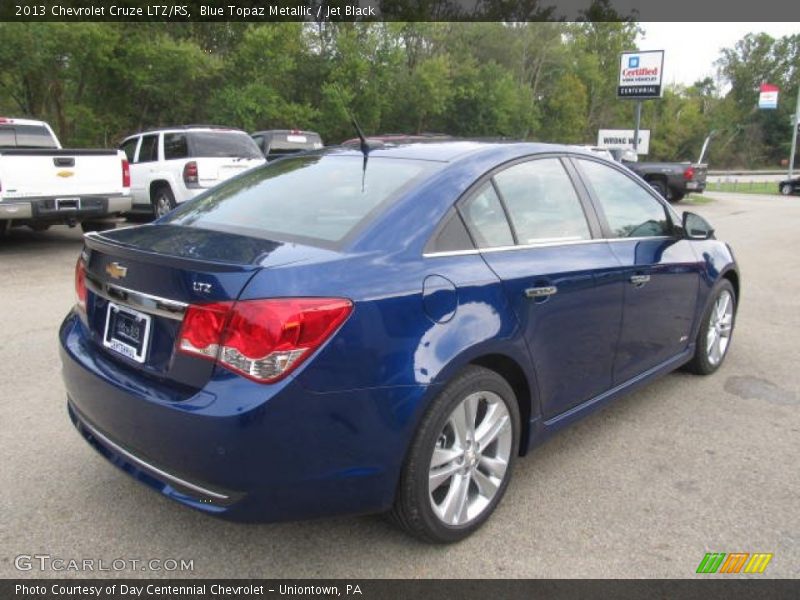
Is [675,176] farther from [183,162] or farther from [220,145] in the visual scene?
[183,162]

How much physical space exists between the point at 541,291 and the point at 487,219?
40cm

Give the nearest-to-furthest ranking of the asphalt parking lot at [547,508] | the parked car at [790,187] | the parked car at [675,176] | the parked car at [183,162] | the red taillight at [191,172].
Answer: the asphalt parking lot at [547,508]
the red taillight at [191,172]
the parked car at [183,162]
the parked car at [675,176]
the parked car at [790,187]

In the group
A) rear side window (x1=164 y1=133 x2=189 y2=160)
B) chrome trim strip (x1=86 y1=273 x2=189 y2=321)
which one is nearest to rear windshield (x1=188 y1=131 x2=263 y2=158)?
rear side window (x1=164 y1=133 x2=189 y2=160)

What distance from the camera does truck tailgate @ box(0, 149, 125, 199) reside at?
8094mm

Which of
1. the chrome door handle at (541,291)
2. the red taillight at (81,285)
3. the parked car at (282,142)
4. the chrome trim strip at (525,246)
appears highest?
the parked car at (282,142)

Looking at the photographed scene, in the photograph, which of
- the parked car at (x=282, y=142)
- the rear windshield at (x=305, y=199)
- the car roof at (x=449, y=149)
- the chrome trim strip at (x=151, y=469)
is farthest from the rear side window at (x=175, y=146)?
the chrome trim strip at (x=151, y=469)

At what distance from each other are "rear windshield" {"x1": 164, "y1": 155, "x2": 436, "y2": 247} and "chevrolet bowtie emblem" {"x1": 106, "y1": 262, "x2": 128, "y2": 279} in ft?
1.58

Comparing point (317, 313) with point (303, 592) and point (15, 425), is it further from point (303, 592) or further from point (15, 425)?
point (15, 425)

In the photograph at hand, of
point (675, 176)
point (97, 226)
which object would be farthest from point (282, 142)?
point (675, 176)

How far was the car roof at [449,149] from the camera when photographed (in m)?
3.14

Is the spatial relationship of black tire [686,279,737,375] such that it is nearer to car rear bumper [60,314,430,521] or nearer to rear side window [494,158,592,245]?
rear side window [494,158,592,245]

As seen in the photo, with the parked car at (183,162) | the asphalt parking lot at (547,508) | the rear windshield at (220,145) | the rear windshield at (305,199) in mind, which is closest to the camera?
the asphalt parking lot at (547,508)

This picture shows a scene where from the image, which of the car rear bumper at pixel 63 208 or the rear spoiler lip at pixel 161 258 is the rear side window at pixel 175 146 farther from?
the rear spoiler lip at pixel 161 258

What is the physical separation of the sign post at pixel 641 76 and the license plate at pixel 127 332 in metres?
27.8
